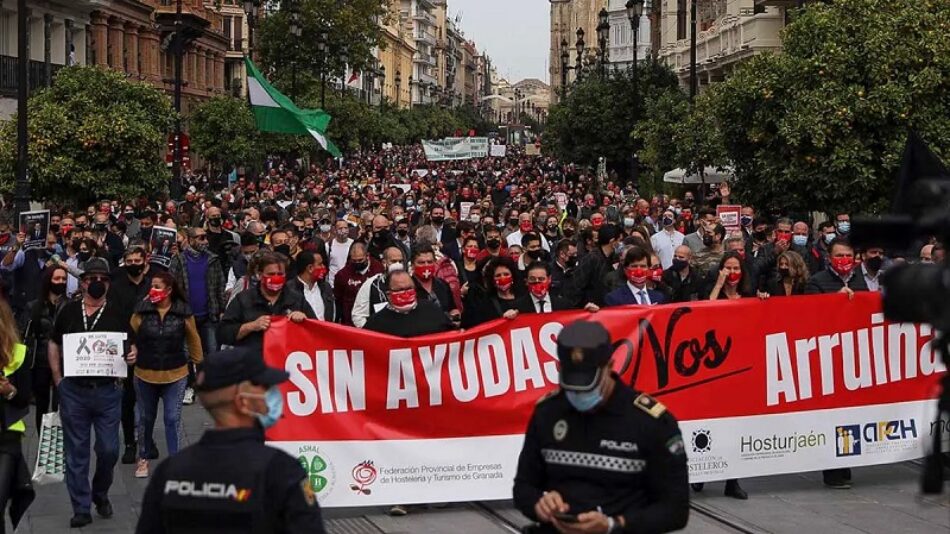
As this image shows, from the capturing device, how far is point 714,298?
11.3m

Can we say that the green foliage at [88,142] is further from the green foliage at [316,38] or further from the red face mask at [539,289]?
the green foliage at [316,38]

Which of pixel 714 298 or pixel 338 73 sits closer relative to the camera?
pixel 714 298

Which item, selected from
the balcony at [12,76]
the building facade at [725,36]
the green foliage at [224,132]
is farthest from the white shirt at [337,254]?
the green foliage at [224,132]

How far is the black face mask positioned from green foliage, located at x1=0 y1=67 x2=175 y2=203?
57.3 feet

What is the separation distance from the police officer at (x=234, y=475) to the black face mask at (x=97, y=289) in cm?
553

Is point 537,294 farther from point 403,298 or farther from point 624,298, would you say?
point 403,298

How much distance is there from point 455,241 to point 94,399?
9595 mm

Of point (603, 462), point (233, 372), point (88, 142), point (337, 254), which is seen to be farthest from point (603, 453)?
point (88, 142)

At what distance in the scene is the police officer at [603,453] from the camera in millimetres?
5285

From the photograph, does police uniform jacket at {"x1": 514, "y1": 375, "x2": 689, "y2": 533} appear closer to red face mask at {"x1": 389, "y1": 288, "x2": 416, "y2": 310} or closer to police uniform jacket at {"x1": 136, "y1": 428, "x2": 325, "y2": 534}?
police uniform jacket at {"x1": 136, "y1": 428, "x2": 325, "y2": 534}

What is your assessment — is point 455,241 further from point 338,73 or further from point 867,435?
point 338,73

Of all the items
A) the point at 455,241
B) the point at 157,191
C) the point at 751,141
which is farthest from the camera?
the point at 157,191

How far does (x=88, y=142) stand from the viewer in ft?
89.5

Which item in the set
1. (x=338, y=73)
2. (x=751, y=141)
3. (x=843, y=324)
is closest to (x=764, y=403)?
(x=843, y=324)
